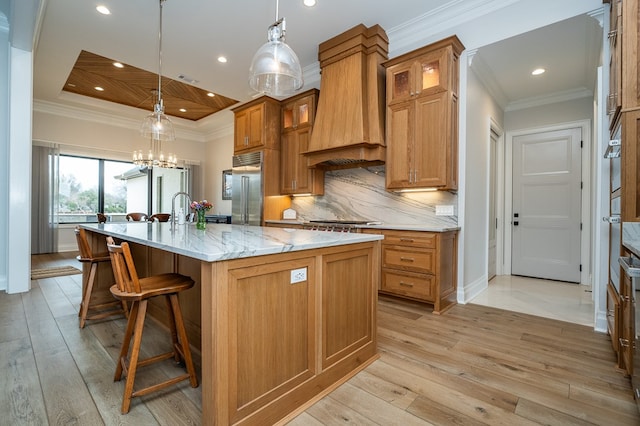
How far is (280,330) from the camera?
1521 mm

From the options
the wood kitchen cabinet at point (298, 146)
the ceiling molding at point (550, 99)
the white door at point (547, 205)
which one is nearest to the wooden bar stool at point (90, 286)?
the wood kitchen cabinet at point (298, 146)

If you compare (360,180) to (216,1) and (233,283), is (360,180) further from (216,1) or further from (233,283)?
(233,283)

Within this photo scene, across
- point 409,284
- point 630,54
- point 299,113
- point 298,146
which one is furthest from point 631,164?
point 299,113

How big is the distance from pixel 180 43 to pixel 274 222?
2790 millimetres

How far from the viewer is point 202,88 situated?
5613 millimetres

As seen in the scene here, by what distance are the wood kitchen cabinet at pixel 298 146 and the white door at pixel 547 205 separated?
125 inches

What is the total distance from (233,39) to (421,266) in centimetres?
368

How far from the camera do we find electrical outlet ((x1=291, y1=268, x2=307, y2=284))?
1.57m

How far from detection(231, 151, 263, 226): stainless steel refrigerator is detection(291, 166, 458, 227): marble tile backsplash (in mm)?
702

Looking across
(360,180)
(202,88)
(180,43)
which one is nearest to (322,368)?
(360,180)

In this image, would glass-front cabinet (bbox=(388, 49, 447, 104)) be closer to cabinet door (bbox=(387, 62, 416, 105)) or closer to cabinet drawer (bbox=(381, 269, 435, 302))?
cabinet door (bbox=(387, 62, 416, 105))

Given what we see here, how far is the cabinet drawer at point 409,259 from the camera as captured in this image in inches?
122

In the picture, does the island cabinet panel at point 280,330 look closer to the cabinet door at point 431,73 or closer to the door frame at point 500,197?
the cabinet door at point 431,73

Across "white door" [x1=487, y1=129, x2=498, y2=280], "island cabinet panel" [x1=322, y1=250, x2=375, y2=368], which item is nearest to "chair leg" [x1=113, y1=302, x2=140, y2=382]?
"island cabinet panel" [x1=322, y1=250, x2=375, y2=368]
